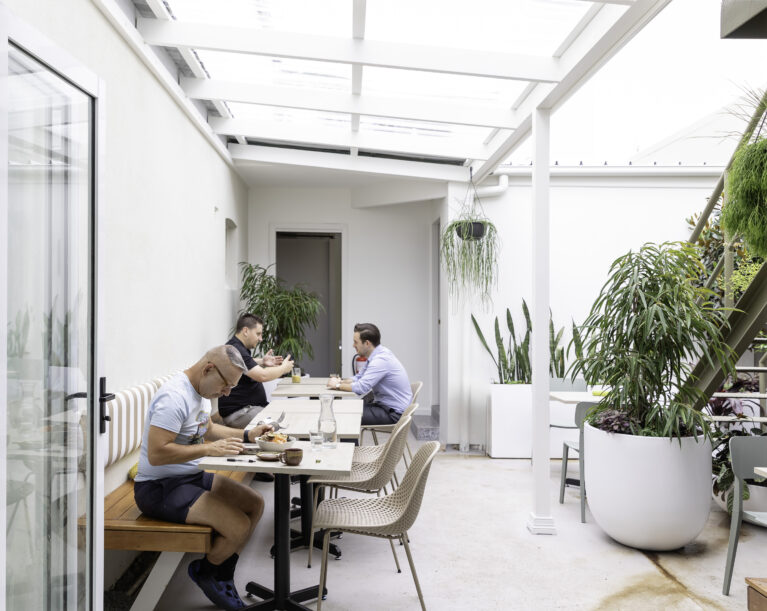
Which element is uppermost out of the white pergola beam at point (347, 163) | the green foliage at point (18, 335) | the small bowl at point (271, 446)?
the white pergola beam at point (347, 163)

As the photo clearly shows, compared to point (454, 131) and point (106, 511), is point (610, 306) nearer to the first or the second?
point (454, 131)

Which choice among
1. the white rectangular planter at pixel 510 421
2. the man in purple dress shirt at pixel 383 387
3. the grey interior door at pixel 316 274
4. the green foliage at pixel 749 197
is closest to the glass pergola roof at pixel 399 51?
the green foliage at pixel 749 197

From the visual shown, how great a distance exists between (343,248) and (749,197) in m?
6.70

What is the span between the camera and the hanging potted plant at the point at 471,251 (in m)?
7.42

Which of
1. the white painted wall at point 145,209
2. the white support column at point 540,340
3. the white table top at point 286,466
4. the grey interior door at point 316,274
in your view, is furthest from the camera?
the grey interior door at point 316,274

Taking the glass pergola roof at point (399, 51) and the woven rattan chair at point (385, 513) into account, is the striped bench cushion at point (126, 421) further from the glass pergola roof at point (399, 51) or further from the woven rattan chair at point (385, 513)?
the glass pergola roof at point (399, 51)

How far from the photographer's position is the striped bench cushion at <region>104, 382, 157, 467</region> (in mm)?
3730

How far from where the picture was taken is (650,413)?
176 inches

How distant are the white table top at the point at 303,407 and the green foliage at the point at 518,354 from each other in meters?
2.54

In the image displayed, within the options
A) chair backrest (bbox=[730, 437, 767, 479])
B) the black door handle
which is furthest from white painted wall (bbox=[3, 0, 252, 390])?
chair backrest (bbox=[730, 437, 767, 479])

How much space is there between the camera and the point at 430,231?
30.3 ft

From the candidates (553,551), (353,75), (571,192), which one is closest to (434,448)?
(553,551)

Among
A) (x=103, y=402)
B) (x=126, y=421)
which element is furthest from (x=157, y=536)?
(x=126, y=421)

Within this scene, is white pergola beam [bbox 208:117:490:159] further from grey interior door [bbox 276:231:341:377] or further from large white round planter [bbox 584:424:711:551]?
grey interior door [bbox 276:231:341:377]
